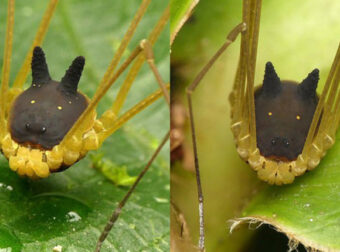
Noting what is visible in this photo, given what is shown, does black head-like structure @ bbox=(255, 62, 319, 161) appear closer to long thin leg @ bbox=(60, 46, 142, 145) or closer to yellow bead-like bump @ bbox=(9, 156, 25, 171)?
long thin leg @ bbox=(60, 46, 142, 145)

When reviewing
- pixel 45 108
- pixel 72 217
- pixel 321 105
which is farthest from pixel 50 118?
pixel 321 105

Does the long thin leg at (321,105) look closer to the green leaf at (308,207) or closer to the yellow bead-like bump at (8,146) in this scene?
the green leaf at (308,207)

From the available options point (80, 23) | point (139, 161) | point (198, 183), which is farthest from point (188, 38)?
point (80, 23)

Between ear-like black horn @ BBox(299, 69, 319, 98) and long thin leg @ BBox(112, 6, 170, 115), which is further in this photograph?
long thin leg @ BBox(112, 6, 170, 115)

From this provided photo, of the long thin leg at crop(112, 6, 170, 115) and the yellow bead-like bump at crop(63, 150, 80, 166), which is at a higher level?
the long thin leg at crop(112, 6, 170, 115)

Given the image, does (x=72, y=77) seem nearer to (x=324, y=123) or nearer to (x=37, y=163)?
(x=37, y=163)

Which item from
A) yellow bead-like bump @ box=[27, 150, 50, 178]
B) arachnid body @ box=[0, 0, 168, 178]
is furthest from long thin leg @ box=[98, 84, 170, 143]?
yellow bead-like bump @ box=[27, 150, 50, 178]

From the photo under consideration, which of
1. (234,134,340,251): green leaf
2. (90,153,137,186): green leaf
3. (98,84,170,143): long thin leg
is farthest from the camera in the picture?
(90,153,137,186): green leaf
